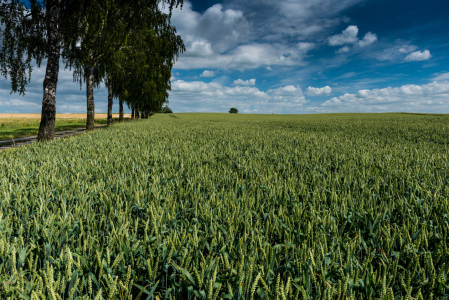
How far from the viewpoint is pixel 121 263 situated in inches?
58.7

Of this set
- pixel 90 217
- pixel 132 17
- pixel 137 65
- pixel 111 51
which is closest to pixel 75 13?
pixel 132 17

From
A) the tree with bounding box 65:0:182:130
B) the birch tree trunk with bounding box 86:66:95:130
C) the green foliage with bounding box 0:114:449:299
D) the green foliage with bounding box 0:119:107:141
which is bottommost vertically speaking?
the green foliage with bounding box 0:114:449:299

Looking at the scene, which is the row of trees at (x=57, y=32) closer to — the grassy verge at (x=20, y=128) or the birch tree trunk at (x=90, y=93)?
the birch tree trunk at (x=90, y=93)

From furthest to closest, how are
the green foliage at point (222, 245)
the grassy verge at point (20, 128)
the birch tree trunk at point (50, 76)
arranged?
the grassy verge at point (20, 128), the birch tree trunk at point (50, 76), the green foliage at point (222, 245)

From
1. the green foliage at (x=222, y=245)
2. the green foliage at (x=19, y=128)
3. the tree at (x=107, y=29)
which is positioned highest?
the tree at (x=107, y=29)

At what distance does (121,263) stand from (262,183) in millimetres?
2228

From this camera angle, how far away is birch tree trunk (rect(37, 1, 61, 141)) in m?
10.4

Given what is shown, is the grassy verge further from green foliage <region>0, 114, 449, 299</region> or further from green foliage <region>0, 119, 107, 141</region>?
green foliage <region>0, 114, 449, 299</region>

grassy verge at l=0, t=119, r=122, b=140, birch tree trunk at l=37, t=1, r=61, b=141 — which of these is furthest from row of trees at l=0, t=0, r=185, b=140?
grassy verge at l=0, t=119, r=122, b=140

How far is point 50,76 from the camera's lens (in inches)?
418

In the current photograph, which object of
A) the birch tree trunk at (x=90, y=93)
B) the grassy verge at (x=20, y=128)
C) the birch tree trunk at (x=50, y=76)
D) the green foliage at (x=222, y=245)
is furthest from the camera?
the grassy verge at (x=20, y=128)

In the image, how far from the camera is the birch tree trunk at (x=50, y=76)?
10.4m

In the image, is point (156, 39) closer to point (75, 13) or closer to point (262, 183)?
point (75, 13)

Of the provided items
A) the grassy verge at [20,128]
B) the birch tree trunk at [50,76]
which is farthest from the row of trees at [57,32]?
the grassy verge at [20,128]
